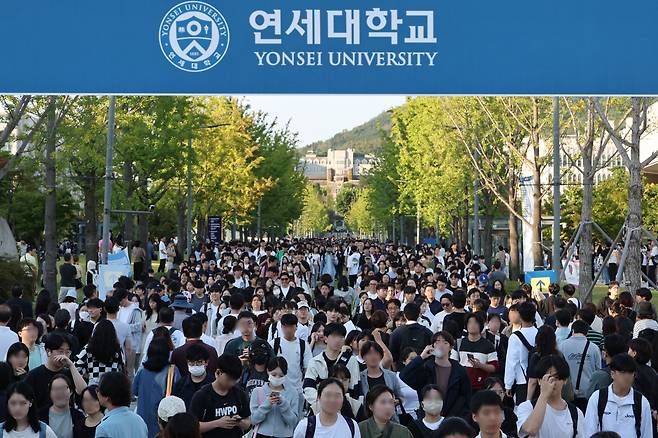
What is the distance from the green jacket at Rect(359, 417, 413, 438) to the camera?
7.71m

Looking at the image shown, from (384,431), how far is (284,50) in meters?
4.80

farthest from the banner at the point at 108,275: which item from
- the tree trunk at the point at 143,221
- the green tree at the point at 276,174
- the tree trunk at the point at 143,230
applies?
the green tree at the point at 276,174

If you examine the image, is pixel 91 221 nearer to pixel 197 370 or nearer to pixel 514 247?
pixel 514 247

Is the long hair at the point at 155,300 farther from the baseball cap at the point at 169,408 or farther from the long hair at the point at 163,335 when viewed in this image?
the baseball cap at the point at 169,408

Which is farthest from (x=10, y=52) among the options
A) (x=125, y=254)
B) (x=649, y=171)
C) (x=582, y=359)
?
(x=649, y=171)

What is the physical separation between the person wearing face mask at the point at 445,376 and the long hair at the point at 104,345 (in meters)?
2.74

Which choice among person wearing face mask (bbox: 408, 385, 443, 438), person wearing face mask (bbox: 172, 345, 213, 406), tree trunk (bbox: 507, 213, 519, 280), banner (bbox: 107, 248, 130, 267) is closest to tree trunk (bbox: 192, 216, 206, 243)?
tree trunk (bbox: 507, 213, 519, 280)

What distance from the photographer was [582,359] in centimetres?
1084

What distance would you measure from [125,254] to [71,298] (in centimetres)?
574

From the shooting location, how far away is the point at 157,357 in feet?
32.5

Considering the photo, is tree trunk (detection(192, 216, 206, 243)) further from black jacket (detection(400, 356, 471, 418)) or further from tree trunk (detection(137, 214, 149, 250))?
black jacket (detection(400, 356, 471, 418))

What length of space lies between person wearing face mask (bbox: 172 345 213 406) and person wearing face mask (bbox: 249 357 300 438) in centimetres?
46

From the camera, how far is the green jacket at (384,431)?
7.71 m

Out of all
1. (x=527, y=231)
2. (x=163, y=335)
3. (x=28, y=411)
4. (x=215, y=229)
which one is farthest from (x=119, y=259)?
(x=215, y=229)
